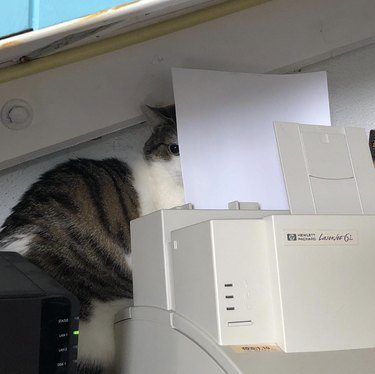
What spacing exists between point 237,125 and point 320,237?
397mm

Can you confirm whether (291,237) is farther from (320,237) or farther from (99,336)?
(99,336)

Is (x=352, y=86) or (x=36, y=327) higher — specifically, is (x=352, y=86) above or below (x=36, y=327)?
above

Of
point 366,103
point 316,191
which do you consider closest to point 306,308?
point 316,191

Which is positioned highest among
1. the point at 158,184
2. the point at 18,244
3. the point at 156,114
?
the point at 156,114

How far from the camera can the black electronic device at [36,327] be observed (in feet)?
1.93

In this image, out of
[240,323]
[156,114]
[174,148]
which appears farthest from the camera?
[174,148]

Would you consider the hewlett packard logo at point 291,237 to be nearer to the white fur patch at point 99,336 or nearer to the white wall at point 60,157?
the white fur patch at point 99,336

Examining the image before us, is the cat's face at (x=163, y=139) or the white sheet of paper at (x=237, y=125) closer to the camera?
the white sheet of paper at (x=237, y=125)

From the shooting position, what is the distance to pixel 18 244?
0.95 m

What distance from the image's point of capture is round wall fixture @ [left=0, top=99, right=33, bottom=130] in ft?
3.21

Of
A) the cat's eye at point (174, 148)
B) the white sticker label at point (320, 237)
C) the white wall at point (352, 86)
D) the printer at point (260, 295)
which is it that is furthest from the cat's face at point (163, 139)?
the white sticker label at point (320, 237)

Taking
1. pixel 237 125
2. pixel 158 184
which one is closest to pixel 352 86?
pixel 237 125

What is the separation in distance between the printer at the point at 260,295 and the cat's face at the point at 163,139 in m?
0.43

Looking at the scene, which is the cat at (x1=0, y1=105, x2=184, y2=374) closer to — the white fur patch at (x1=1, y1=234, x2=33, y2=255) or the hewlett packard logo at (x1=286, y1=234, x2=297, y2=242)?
the white fur patch at (x1=1, y1=234, x2=33, y2=255)
